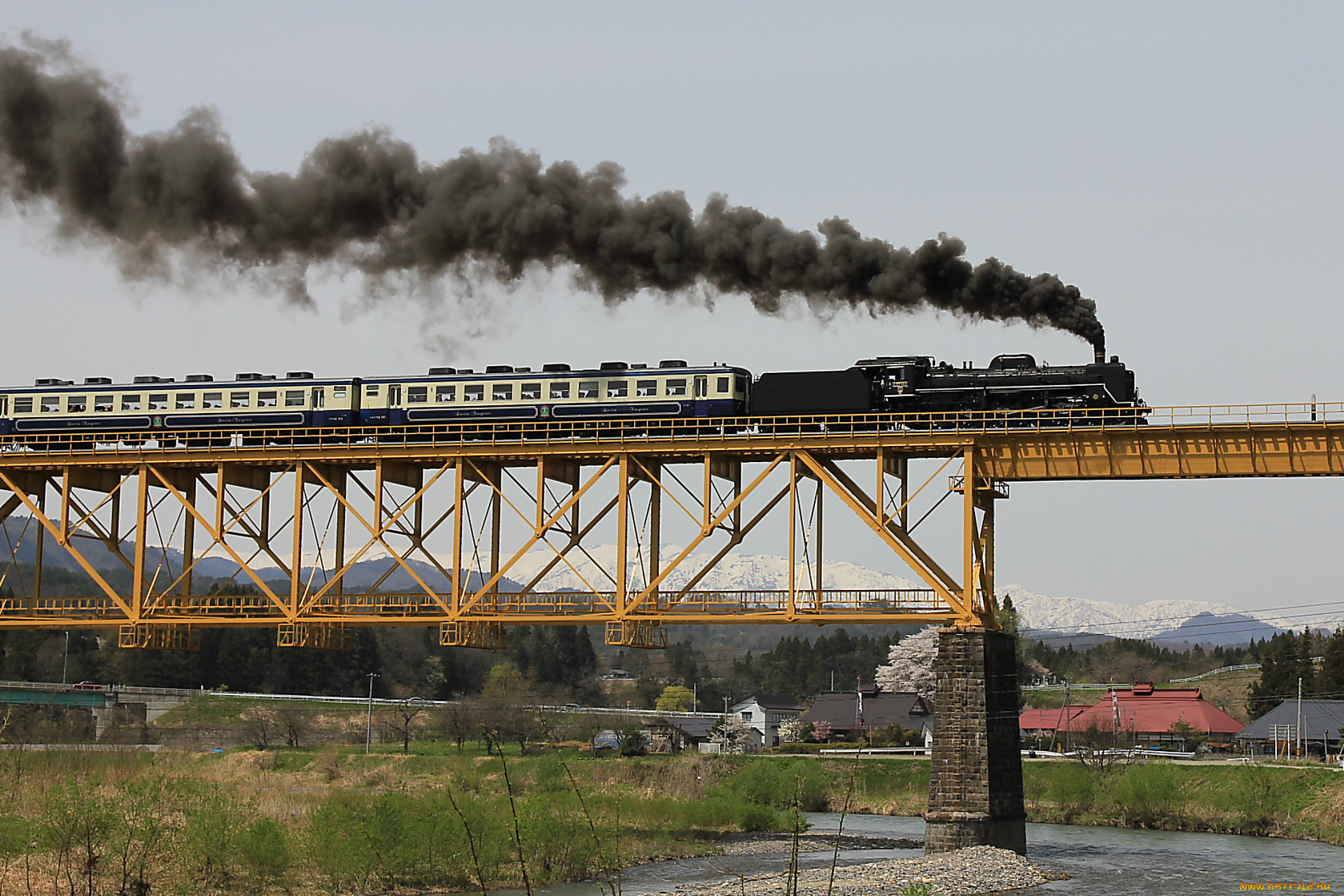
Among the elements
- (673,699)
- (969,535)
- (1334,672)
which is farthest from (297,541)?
(673,699)

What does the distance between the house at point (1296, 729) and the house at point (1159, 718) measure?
238 inches

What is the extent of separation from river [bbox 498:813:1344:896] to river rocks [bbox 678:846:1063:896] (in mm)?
802

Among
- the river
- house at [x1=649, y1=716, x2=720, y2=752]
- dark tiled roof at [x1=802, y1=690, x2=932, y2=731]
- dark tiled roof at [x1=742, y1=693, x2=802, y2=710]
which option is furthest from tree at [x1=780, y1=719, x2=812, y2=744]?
the river

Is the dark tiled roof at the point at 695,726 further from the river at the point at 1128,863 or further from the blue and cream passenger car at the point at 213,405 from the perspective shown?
the blue and cream passenger car at the point at 213,405

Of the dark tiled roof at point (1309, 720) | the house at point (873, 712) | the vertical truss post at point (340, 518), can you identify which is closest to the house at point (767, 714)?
the house at point (873, 712)

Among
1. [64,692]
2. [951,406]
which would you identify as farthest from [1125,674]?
[951,406]

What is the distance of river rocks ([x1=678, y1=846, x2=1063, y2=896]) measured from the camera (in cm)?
3925

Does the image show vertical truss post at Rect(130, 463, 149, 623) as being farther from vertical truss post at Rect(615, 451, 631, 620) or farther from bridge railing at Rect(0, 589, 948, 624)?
vertical truss post at Rect(615, 451, 631, 620)

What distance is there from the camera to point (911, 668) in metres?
135

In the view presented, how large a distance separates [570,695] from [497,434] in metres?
136

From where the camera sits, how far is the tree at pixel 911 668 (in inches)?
5207

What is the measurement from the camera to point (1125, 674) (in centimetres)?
17825

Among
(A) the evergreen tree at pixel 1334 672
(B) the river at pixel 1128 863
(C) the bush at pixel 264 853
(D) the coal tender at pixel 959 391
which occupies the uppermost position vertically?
(D) the coal tender at pixel 959 391

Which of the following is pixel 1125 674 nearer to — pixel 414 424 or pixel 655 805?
pixel 655 805
